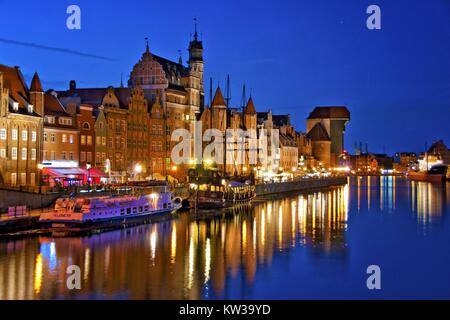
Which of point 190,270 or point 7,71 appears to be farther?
point 7,71

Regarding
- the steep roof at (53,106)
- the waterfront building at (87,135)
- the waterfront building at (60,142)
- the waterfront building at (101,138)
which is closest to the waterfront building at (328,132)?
the waterfront building at (101,138)

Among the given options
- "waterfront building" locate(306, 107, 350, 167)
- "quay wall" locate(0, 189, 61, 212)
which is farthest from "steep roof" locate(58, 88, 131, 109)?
"waterfront building" locate(306, 107, 350, 167)

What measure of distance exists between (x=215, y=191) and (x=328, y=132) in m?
123

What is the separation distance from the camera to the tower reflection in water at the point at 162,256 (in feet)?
107

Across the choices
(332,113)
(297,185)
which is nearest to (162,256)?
(297,185)

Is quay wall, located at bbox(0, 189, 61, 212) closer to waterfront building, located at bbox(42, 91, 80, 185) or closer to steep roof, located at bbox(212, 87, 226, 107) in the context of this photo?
waterfront building, located at bbox(42, 91, 80, 185)

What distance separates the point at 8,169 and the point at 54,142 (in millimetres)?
9544

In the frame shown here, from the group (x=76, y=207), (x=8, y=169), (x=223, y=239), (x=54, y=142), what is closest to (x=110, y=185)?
(x=54, y=142)

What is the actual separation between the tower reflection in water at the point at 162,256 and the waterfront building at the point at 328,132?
11691 centimetres

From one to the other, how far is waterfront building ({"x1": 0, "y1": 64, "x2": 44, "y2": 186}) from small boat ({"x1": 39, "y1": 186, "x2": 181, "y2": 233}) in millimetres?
8956

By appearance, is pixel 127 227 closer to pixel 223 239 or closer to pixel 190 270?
pixel 223 239

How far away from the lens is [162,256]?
41.8m

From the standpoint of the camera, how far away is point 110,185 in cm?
6838

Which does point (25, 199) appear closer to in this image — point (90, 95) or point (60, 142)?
point (60, 142)
